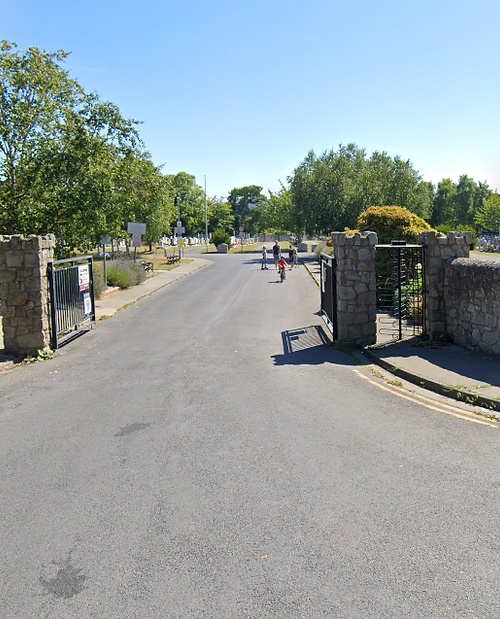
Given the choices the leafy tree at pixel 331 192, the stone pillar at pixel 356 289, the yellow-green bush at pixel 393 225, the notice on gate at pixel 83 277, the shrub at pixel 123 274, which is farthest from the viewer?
the leafy tree at pixel 331 192

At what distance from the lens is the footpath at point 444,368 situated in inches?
325

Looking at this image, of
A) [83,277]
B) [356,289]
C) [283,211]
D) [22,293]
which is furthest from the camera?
[283,211]

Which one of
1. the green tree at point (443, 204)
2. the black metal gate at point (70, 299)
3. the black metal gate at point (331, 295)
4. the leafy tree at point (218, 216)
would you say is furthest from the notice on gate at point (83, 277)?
the leafy tree at point (218, 216)

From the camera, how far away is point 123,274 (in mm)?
25875

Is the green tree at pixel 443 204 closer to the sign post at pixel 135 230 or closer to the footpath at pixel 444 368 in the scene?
the sign post at pixel 135 230

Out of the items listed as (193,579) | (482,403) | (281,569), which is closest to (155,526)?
(193,579)

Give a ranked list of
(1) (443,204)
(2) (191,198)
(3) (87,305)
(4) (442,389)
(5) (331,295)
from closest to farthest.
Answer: (4) (442,389) < (5) (331,295) < (3) (87,305) < (1) (443,204) < (2) (191,198)

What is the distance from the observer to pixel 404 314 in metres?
15.1

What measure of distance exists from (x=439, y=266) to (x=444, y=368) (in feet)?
9.92

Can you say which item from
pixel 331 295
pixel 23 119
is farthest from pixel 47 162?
pixel 331 295

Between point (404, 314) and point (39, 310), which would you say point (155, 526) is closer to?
point (39, 310)

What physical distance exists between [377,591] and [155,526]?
191 centimetres

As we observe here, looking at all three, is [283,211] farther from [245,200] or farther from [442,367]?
[245,200]

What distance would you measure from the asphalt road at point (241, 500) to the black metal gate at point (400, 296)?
301 cm
